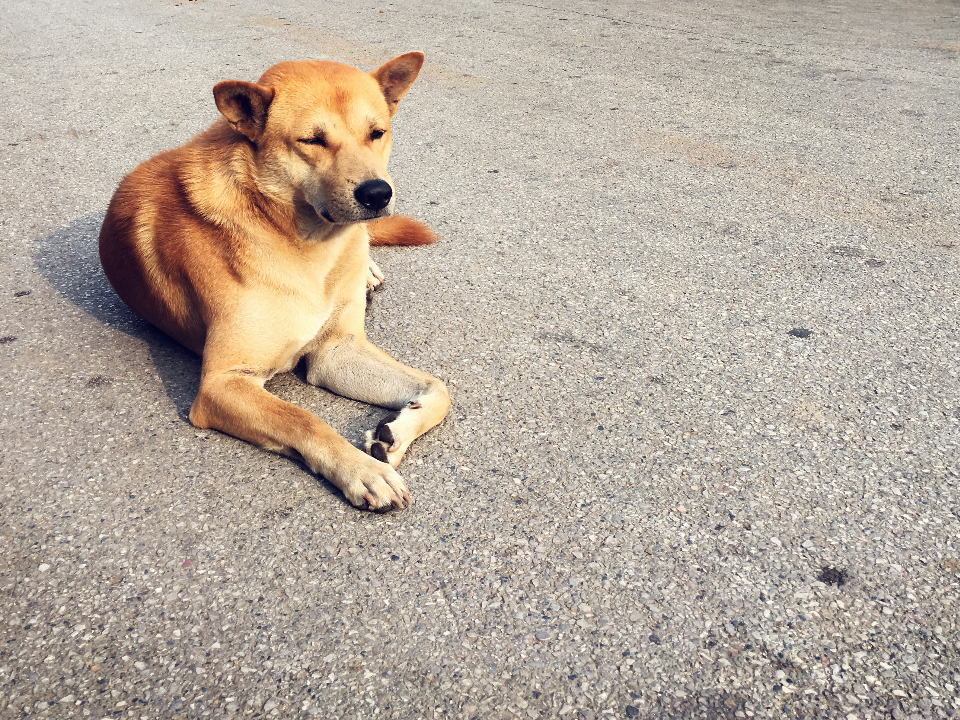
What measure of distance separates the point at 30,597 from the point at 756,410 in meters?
2.51

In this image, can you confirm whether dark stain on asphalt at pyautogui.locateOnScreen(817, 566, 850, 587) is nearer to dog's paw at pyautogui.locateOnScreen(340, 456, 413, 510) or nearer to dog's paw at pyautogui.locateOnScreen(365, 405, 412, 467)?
dog's paw at pyautogui.locateOnScreen(340, 456, 413, 510)

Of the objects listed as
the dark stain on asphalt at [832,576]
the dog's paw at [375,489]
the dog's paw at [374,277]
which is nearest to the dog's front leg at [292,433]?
the dog's paw at [375,489]

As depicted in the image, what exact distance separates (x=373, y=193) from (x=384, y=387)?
0.75m

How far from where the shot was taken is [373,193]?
2.94 m

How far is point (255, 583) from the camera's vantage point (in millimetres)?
2324

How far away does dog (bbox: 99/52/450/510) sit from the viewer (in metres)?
2.90

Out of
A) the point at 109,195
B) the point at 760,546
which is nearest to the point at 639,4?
the point at 109,195

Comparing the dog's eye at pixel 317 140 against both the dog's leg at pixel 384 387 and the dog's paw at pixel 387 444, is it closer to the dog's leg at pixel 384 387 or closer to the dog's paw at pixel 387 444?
the dog's leg at pixel 384 387

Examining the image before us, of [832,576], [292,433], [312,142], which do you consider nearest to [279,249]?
[312,142]

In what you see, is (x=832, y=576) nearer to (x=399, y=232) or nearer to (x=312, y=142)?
(x=312, y=142)

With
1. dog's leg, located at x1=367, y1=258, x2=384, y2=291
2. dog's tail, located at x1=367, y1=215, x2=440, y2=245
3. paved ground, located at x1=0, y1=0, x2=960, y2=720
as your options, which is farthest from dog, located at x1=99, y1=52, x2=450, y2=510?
dog's tail, located at x1=367, y1=215, x2=440, y2=245

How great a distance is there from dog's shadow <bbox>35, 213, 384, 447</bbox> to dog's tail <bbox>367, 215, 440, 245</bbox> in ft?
3.81

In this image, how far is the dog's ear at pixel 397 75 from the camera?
3303 millimetres

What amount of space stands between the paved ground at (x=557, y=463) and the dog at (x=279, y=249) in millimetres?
140
